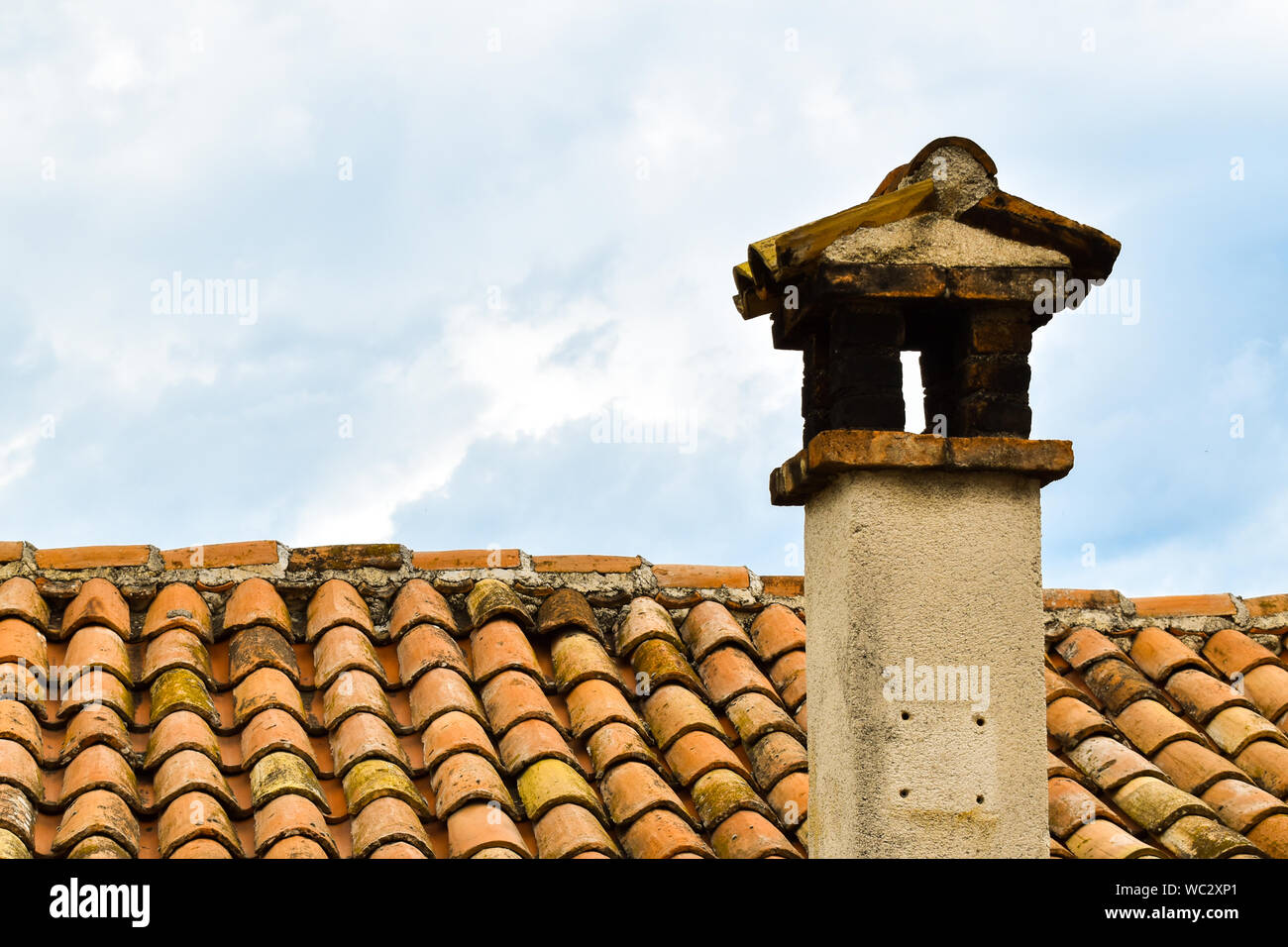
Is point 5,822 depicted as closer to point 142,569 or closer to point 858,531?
point 142,569

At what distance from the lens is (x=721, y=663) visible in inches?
207

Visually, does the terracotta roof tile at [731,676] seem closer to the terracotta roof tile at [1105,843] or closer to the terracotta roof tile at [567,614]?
the terracotta roof tile at [567,614]

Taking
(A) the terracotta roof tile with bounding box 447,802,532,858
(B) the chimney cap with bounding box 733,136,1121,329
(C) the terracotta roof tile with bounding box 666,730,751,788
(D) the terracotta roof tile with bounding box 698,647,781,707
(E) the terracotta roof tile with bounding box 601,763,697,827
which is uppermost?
(B) the chimney cap with bounding box 733,136,1121,329

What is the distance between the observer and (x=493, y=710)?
4.80 m

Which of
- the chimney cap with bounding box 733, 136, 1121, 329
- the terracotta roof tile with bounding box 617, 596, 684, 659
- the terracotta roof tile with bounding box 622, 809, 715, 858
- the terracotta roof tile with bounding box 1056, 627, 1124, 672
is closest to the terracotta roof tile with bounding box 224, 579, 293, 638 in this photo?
the terracotta roof tile with bounding box 617, 596, 684, 659

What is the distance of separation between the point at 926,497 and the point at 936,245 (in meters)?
0.82

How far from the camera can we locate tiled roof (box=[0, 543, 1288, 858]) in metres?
4.18

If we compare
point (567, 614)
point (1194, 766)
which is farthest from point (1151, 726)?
point (567, 614)

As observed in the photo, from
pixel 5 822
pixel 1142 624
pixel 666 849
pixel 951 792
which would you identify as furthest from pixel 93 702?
pixel 1142 624

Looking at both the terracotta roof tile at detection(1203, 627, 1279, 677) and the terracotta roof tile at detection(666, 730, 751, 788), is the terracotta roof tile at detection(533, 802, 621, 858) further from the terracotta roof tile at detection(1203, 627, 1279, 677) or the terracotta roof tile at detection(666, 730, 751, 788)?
the terracotta roof tile at detection(1203, 627, 1279, 677)

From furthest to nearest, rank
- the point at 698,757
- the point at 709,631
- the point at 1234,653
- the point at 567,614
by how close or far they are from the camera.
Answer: the point at 1234,653, the point at 709,631, the point at 567,614, the point at 698,757

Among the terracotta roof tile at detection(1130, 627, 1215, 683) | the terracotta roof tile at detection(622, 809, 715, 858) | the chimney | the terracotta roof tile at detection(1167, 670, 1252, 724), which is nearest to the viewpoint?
the chimney

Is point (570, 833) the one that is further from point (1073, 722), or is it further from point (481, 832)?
point (1073, 722)

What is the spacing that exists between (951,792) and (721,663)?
5.17 ft
